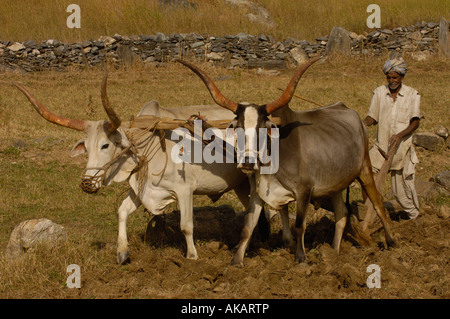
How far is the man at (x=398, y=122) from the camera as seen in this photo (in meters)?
6.27

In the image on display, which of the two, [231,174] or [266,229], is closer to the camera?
[231,174]

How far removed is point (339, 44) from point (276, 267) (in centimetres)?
1358

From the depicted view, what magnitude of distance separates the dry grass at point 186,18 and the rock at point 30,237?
13.9 metres

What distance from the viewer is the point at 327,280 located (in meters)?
5.02

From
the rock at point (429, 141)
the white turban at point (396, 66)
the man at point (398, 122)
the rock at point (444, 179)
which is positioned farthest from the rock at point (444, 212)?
the rock at point (429, 141)

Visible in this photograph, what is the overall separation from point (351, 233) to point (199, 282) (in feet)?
6.29

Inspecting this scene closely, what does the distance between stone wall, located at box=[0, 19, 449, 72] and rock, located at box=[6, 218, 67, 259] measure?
40.0 feet

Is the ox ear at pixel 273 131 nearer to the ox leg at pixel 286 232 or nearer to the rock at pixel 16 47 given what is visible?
the ox leg at pixel 286 232

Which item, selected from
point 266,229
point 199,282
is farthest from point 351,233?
point 199,282

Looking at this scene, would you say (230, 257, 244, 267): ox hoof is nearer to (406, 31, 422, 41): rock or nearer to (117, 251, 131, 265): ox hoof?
(117, 251, 131, 265): ox hoof

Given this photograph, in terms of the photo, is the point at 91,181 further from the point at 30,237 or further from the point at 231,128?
the point at 231,128

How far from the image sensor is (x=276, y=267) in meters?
5.43
